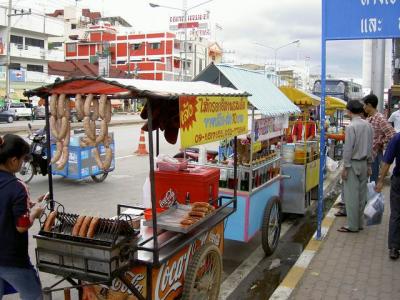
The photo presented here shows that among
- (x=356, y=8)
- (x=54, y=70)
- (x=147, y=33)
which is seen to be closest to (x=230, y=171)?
(x=356, y=8)

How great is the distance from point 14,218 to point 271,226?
356 centimetres

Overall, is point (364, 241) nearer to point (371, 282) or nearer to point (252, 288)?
point (371, 282)

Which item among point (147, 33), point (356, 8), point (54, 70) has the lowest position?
point (356, 8)

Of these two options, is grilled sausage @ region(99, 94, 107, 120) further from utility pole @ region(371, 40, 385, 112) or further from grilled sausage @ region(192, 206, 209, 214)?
utility pole @ region(371, 40, 385, 112)

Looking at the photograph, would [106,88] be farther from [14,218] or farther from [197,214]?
[197,214]

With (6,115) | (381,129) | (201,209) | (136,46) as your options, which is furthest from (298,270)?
(136,46)

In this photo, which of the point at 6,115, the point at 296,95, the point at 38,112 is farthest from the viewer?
the point at 38,112

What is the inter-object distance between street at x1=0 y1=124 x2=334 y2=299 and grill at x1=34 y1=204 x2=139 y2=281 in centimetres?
165

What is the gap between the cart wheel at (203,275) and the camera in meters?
3.43

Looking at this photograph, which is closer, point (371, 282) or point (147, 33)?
point (371, 282)

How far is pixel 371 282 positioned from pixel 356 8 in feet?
10.9

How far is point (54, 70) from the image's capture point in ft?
125

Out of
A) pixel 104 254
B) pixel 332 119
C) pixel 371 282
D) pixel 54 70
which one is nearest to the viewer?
pixel 104 254

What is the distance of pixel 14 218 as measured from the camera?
2904mm
